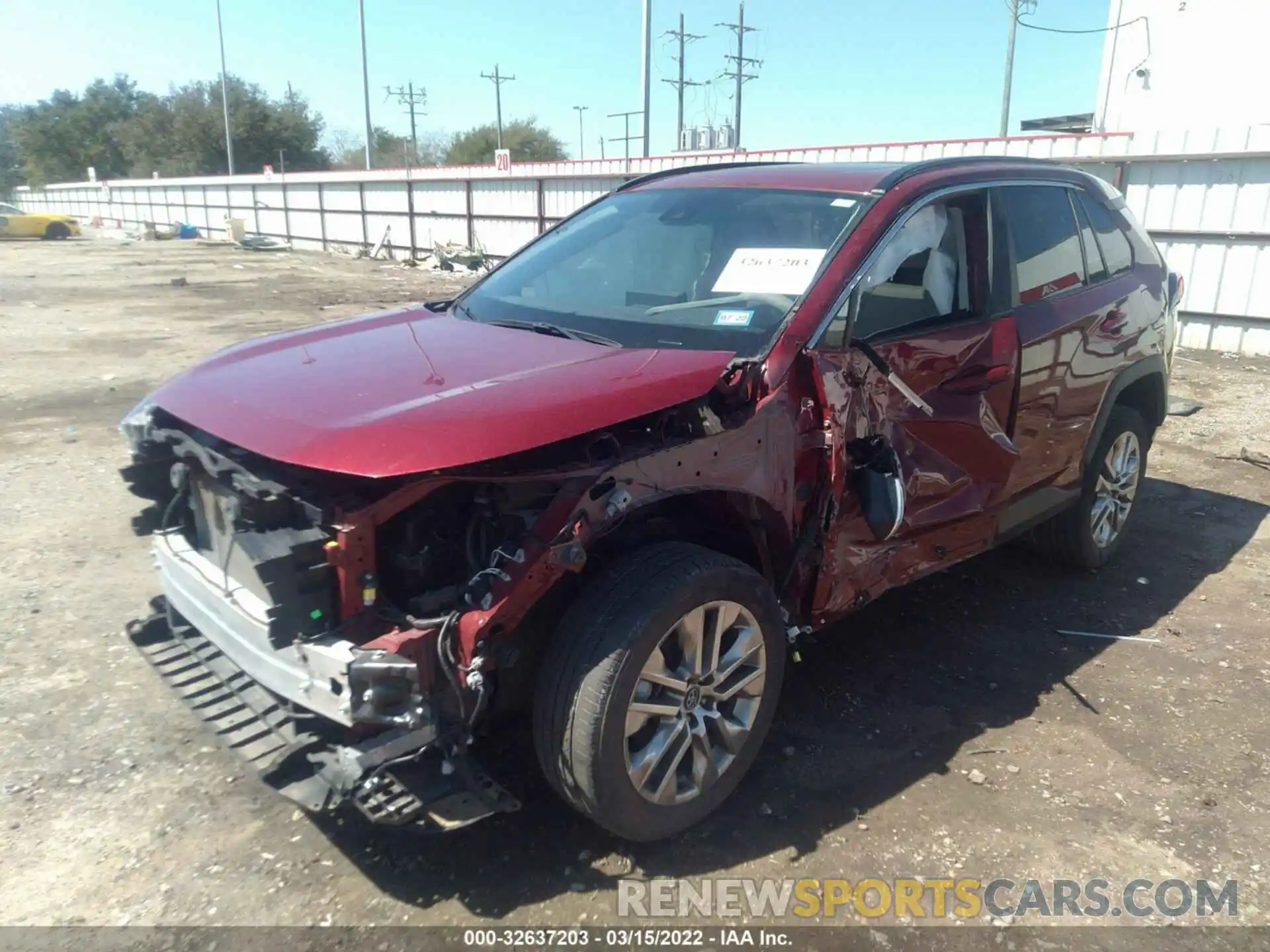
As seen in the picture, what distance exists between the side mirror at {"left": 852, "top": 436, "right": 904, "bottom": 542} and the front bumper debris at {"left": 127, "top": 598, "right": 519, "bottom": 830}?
1.52m

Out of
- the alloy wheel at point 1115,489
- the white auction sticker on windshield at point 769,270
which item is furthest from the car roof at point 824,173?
the alloy wheel at point 1115,489

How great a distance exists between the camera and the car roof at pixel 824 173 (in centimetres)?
347

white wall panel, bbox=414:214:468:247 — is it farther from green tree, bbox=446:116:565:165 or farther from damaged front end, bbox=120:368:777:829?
green tree, bbox=446:116:565:165

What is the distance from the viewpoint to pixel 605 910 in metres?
2.55

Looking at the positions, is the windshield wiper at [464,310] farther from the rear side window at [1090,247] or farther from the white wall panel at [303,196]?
the white wall panel at [303,196]

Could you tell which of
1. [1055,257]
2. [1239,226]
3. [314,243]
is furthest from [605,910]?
[314,243]

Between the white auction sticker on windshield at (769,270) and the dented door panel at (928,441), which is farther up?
the white auction sticker on windshield at (769,270)

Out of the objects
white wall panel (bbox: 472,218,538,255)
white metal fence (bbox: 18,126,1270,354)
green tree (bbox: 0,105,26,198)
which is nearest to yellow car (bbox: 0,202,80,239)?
white metal fence (bbox: 18,126,1270,354)

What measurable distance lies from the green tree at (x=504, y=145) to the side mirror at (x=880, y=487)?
71.5m

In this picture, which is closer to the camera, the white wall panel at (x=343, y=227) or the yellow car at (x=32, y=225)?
the white wall panel at (x=343, y=227)

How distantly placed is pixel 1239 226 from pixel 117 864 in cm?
1246

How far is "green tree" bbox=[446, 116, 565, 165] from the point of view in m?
71.8

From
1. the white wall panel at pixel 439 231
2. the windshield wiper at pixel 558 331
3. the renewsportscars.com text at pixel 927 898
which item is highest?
the windshield wiper at pixel 558 331

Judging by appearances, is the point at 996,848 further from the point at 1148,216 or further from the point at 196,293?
the point at 196,293
